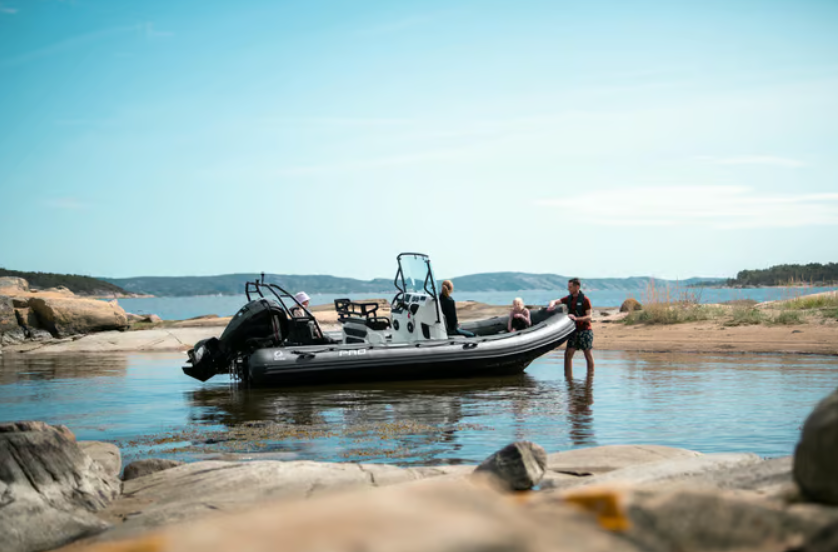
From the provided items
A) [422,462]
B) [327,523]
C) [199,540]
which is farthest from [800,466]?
[422,462]

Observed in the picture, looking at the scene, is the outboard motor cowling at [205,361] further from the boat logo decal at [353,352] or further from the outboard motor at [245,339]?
the boat logo decal at [353,352]

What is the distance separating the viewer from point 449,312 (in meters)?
13.1

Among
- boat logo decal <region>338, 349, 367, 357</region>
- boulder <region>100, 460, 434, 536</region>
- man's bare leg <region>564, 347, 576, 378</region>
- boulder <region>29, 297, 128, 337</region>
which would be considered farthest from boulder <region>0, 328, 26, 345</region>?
boulder <region>100, 460, 434, 536</region>

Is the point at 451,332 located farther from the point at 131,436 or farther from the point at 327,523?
the point at 327,523

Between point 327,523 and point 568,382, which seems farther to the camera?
point 568,382

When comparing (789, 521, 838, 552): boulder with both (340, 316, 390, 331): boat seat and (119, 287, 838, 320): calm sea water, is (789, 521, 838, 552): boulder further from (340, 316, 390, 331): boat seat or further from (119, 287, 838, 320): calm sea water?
(119, 287, 838, 320): calm sea water

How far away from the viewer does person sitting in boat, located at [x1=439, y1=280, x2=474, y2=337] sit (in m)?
12.9

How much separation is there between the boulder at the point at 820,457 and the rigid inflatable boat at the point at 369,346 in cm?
979

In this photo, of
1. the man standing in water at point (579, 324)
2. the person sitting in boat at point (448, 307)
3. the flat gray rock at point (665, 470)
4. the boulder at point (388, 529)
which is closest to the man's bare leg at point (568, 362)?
the man standing in water at point (579, 324)

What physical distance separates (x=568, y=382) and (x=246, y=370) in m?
4.95

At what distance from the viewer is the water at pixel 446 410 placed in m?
7.39

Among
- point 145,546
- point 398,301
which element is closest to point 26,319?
point 398,301

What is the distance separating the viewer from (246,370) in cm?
1216

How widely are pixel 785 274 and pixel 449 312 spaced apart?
4034cm
